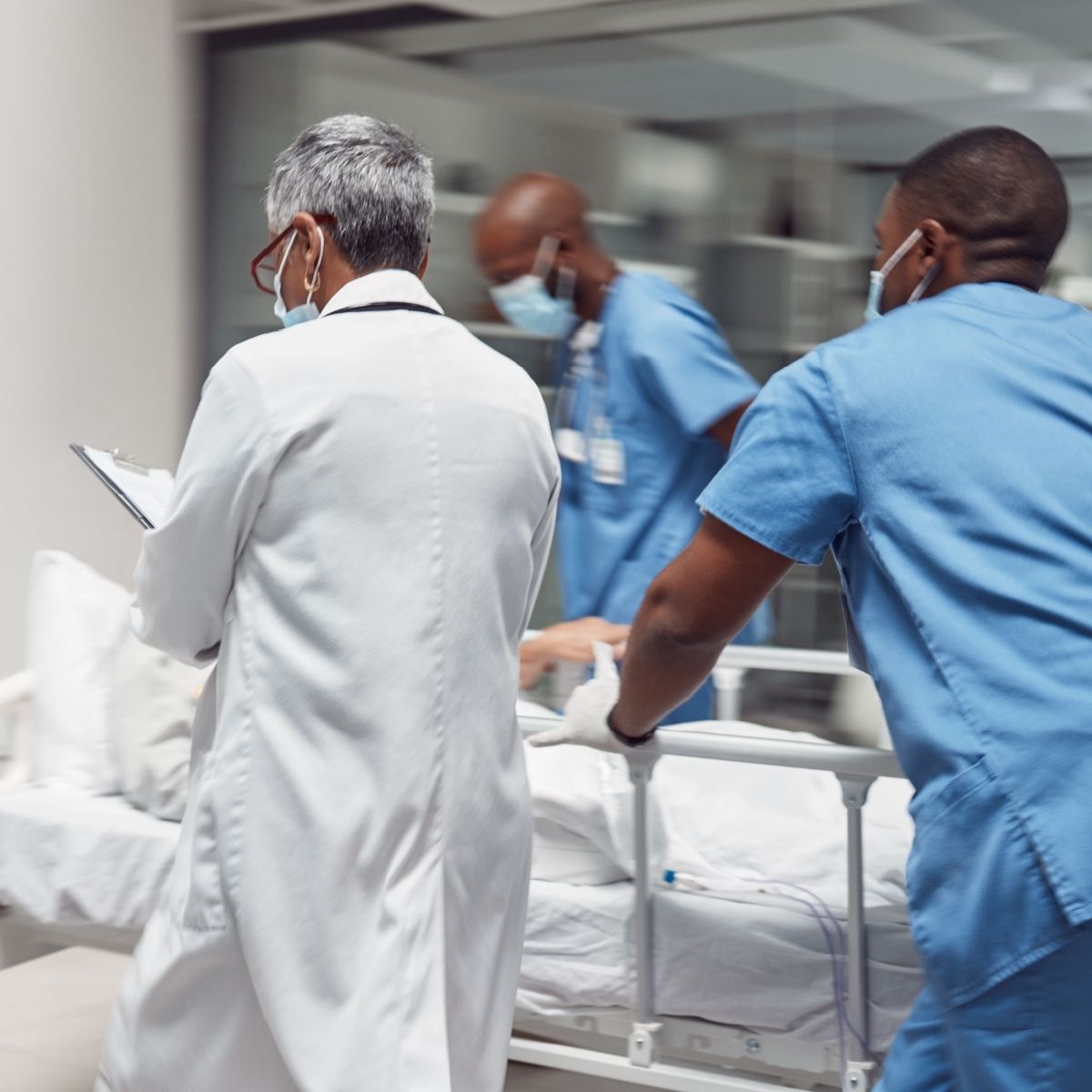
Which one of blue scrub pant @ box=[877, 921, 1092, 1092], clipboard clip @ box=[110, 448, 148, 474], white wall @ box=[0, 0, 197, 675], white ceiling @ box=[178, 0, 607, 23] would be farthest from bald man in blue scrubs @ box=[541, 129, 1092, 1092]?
white wall @ box=[0, 0, 197, 675]

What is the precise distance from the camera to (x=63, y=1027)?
267cm

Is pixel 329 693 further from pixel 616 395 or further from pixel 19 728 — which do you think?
pixel 19 728

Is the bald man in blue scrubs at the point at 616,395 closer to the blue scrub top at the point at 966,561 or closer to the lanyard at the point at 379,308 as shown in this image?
the lanyard at the point at 379,308

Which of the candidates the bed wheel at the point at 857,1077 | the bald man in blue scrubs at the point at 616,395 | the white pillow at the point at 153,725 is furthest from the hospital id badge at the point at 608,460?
the bed wheel at the point at 857,1077

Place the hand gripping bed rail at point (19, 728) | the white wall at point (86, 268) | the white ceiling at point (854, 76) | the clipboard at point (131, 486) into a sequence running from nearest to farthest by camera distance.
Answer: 1. the clipboard at point (131, 486)
2. the hand gripping bed rail at point (19, 728)
3. the white ceiling at point (854, 76)
4. the white wall at point (86, 268)

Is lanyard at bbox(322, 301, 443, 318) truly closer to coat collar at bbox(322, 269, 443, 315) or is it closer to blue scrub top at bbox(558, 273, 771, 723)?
coat collar at bbox(322, 269, 443, 315)

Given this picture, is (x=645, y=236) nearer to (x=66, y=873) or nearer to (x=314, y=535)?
(x=66, y=873)

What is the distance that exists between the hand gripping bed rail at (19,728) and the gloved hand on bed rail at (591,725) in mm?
1333

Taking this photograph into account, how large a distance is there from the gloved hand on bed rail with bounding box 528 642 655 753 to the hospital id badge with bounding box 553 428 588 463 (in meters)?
0.81

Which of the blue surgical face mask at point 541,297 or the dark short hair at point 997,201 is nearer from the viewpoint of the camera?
the dark short hair at point 997,201

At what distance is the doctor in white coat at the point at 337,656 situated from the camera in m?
1.34

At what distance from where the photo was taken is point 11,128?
3.96m

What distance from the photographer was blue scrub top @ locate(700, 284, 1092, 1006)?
3.71 ft

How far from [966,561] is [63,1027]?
2093mm
